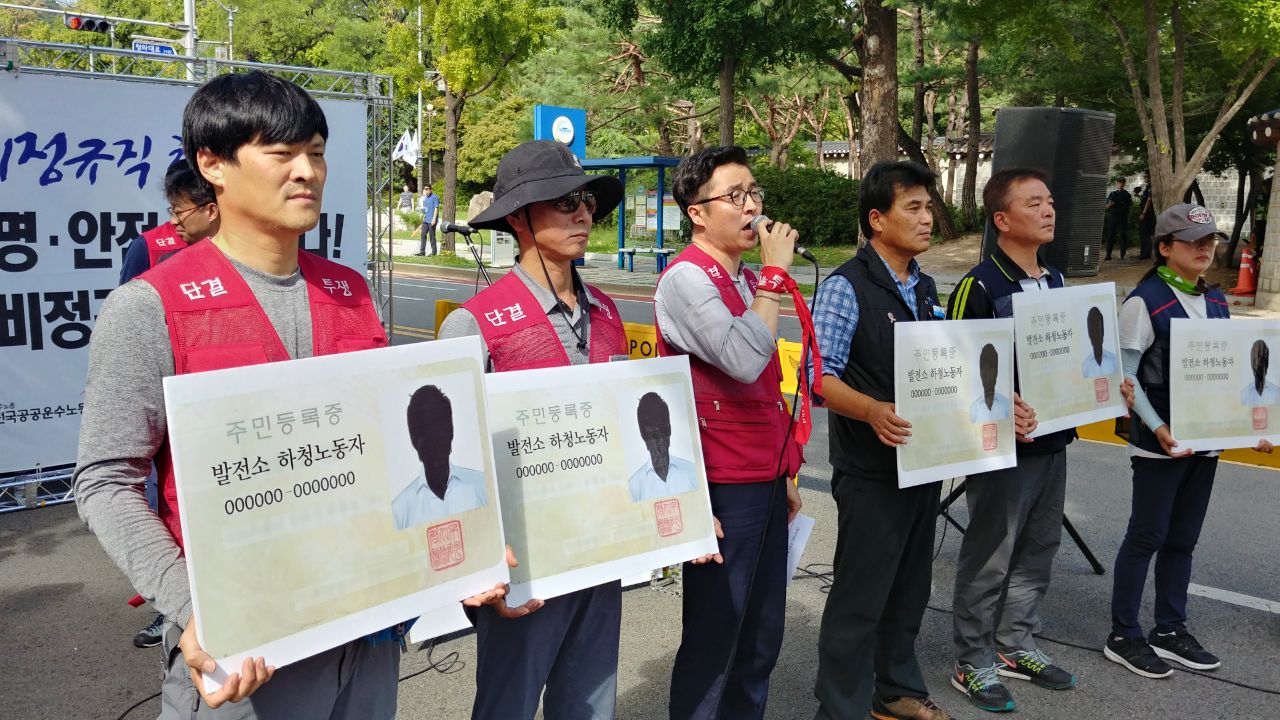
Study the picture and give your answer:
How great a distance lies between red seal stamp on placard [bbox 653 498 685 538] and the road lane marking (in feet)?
11.6

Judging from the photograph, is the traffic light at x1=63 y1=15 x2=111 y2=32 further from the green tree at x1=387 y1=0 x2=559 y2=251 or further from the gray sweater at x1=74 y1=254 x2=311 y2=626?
the gray sweater at x1=74 y1=254 x2=311 y2=626

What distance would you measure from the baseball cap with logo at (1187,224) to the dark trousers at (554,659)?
2849 millimetres

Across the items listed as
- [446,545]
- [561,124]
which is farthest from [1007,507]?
[561,124]

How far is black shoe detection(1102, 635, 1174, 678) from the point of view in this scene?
416 centimetres

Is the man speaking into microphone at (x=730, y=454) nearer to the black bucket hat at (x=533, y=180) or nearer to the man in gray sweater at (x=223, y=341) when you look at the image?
the black bucket hat at (x=533, y=180)

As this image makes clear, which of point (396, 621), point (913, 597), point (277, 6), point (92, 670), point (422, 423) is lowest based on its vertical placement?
point (92, 670)

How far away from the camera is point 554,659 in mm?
2570

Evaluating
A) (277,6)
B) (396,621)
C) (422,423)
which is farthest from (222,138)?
(277,6)

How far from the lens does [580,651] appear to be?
2586 millimetres

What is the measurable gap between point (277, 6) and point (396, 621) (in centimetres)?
5885

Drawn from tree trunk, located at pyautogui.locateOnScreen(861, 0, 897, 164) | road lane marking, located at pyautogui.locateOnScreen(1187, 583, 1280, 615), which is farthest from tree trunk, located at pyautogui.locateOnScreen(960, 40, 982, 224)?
road lane marking, located at pyautogui.locateOnScreen(1187, 583, 1280, 615)

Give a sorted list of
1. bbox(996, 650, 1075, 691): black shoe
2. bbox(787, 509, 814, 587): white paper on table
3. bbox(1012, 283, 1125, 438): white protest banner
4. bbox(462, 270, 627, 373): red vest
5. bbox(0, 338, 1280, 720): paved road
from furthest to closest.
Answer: bbox(996, 650, 1075, 691): black shoe, bbox(0, 338, 1280, 720): paved road, bbox(1012, 283, 1125, 438): white protest banner, bbox(787, 509, 814, 587): white paper on table, bbox(462, 270, 627, 373): red vest

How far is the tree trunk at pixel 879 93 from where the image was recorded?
55.3 ft

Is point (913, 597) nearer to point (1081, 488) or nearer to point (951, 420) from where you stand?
point (951, 420)
